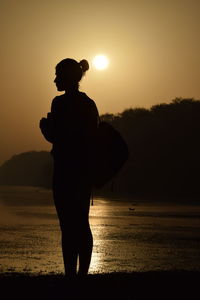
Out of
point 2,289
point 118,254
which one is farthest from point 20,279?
point 118,254

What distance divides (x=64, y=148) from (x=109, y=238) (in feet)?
77.7

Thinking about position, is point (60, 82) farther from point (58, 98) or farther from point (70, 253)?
point (70, 253)

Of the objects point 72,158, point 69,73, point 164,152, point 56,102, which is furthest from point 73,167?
point 164,152

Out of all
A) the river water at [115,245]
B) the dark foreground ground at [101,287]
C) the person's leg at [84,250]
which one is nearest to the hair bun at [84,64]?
the person's leg at [84,250]

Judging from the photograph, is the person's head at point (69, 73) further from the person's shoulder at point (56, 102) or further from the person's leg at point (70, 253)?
the person's leg at point (70, 253)

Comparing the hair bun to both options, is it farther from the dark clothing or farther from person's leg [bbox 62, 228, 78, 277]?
person's leg [bbox 62, 228, 78, 277]

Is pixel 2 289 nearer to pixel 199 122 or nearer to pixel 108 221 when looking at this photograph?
pixel 108 221

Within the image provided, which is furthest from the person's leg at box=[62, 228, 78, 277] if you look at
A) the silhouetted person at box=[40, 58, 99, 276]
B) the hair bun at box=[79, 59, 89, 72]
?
the hair bun at box=[79, 59, 89, 72]

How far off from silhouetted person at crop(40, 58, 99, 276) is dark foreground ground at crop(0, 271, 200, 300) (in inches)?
9.9

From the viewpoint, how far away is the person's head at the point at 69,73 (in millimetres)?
7188

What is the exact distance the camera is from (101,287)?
6965mm

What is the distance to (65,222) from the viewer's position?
23.0ft

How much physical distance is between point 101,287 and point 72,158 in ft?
4.03

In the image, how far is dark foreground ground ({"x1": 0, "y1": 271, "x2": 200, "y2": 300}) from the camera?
6574 millimetres
